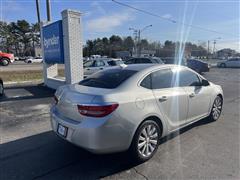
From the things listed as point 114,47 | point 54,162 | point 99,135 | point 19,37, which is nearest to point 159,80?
point 99,135

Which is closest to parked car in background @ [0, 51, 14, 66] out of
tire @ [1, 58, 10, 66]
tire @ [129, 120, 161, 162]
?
tire @ [1, 58, 10, 66]

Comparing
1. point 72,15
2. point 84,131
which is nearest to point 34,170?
point 84,131

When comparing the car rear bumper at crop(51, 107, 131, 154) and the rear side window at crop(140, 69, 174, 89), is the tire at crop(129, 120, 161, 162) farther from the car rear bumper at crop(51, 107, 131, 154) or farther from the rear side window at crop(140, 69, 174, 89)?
the rear side window at crop(140, 69, 174, 89)

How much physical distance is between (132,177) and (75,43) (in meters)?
7.00

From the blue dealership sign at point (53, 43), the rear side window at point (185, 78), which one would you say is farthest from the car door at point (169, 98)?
the blue dealership sign at point (53, 43)

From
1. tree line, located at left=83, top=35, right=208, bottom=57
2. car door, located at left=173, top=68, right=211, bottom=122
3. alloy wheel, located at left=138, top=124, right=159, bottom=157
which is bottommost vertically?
alloy wheel, located at left=138, top=124, right=159, bottom=157

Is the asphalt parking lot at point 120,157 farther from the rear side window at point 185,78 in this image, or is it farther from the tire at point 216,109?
the rear side window at point 185,78

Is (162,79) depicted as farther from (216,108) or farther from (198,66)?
(198,66)

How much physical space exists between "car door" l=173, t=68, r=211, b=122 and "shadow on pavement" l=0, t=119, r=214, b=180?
98 cm

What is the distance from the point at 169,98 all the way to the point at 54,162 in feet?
7.32

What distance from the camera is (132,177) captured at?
3.04 meters

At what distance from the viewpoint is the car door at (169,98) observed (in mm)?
3713

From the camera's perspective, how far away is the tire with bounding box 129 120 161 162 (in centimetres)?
330

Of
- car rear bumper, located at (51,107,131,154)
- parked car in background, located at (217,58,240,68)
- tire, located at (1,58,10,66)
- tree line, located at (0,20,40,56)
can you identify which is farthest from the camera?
tree line, located at (0,20,40,56)
